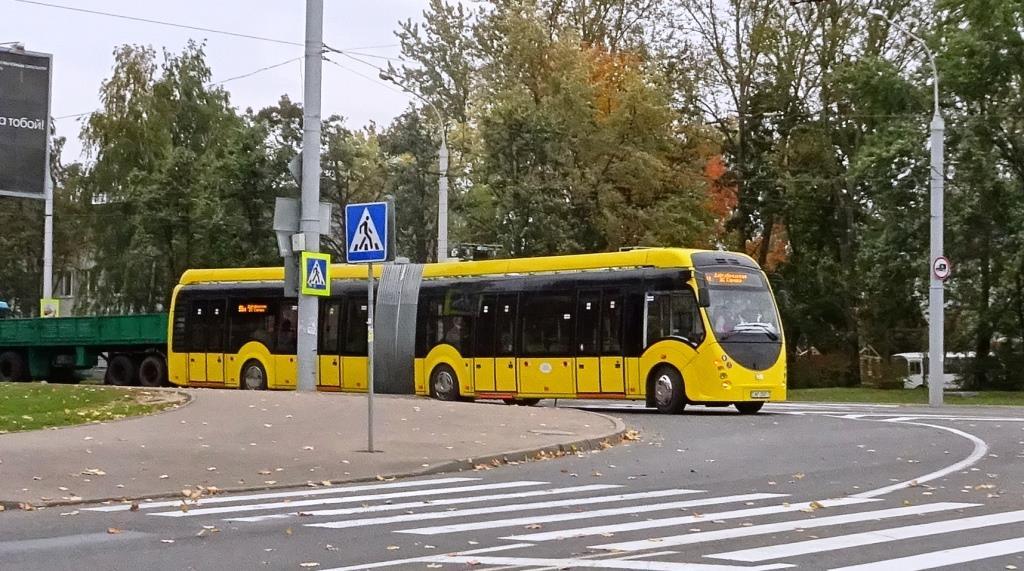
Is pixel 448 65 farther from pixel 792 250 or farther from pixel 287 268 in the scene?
pixel 287 268

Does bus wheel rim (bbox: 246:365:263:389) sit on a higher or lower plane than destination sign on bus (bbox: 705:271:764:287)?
lower

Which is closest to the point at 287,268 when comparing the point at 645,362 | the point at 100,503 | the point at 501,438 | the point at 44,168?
the point at 44,168

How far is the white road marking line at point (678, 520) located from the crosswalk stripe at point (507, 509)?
81cm

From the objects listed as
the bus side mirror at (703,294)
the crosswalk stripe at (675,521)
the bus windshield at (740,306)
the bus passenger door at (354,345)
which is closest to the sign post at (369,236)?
the crosswalk stripe at (675,521)

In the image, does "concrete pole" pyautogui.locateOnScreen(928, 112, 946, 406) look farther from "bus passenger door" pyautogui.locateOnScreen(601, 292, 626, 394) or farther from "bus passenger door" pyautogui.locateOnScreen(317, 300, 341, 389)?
"bus passenger door" pyautogui.locateOnScreen(317, 300, 341, 389)

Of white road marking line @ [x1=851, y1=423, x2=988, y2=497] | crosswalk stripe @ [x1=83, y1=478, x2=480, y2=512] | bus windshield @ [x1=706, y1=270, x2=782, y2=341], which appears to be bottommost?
crosswalk stripe @ [x1=83, y1=478, x2=480, y2=512]

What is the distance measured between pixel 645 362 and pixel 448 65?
1766 inches

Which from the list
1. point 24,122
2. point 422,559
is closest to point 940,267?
point 24,122

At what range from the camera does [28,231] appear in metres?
78.8

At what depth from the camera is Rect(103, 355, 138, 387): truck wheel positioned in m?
41.3

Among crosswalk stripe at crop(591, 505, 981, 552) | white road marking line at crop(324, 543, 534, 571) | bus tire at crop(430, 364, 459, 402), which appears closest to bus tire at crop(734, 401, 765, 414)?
bus tire at crop(430, 364, 459, 402)

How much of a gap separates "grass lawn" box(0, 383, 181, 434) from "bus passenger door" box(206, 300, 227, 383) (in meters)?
10.1

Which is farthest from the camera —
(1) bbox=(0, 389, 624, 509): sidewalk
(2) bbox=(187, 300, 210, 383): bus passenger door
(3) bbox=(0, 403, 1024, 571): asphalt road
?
(2) bbox=(187, 300, 210, 383): bus passenger door

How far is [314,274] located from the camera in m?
26.7
